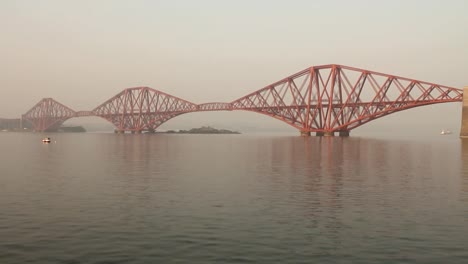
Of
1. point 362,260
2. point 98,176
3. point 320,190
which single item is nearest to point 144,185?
point 98,176

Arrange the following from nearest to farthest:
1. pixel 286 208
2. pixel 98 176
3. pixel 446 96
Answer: pixel 286 208 → pixel 98 176 → pixel 446 96

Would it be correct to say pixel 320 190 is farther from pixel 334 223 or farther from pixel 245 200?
pixel 334 223

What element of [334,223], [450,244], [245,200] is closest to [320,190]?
[245,200]

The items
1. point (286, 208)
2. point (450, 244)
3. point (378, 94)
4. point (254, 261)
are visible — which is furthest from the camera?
point (378, 94)

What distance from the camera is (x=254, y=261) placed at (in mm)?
12453

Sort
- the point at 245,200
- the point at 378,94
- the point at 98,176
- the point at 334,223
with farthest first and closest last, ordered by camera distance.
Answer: the point at 378,94
the point at 98,176
the point at 245,200
the point at 334,223

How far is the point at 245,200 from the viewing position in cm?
2200

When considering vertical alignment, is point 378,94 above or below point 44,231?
above

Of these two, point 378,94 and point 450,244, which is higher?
point 378,94

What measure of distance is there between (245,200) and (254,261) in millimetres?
9549

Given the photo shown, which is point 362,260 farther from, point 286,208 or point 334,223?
point 286,208

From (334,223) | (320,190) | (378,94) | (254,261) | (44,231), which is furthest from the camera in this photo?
(378,94)

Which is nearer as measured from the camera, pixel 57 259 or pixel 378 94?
pixel 57 259

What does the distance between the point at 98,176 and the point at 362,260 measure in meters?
22.5
